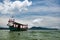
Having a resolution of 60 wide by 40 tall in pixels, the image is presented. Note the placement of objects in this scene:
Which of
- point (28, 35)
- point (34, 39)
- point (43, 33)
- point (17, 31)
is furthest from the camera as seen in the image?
point (17, 31)

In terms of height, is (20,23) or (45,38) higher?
(20,23)

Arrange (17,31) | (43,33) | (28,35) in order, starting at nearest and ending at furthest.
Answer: (28,35)
(43,33)
(17,31)

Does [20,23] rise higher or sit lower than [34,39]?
higher

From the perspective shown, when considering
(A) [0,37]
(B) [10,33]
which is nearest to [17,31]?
(B) [10,33]

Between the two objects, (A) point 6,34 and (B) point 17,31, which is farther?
(B) point 17,31

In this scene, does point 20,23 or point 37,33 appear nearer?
point 20,23

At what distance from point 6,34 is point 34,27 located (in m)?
1.06

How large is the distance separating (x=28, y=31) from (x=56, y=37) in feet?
2.77

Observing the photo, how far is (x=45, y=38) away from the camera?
220 inches

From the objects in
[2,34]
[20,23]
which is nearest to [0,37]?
[2,34]

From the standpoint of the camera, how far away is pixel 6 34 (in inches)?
245

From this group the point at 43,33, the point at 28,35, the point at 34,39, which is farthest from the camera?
the point at 43,33

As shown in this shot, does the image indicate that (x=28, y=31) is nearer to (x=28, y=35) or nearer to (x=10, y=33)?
(x=28, y=35)

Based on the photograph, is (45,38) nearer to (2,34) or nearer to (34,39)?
(34,39)
